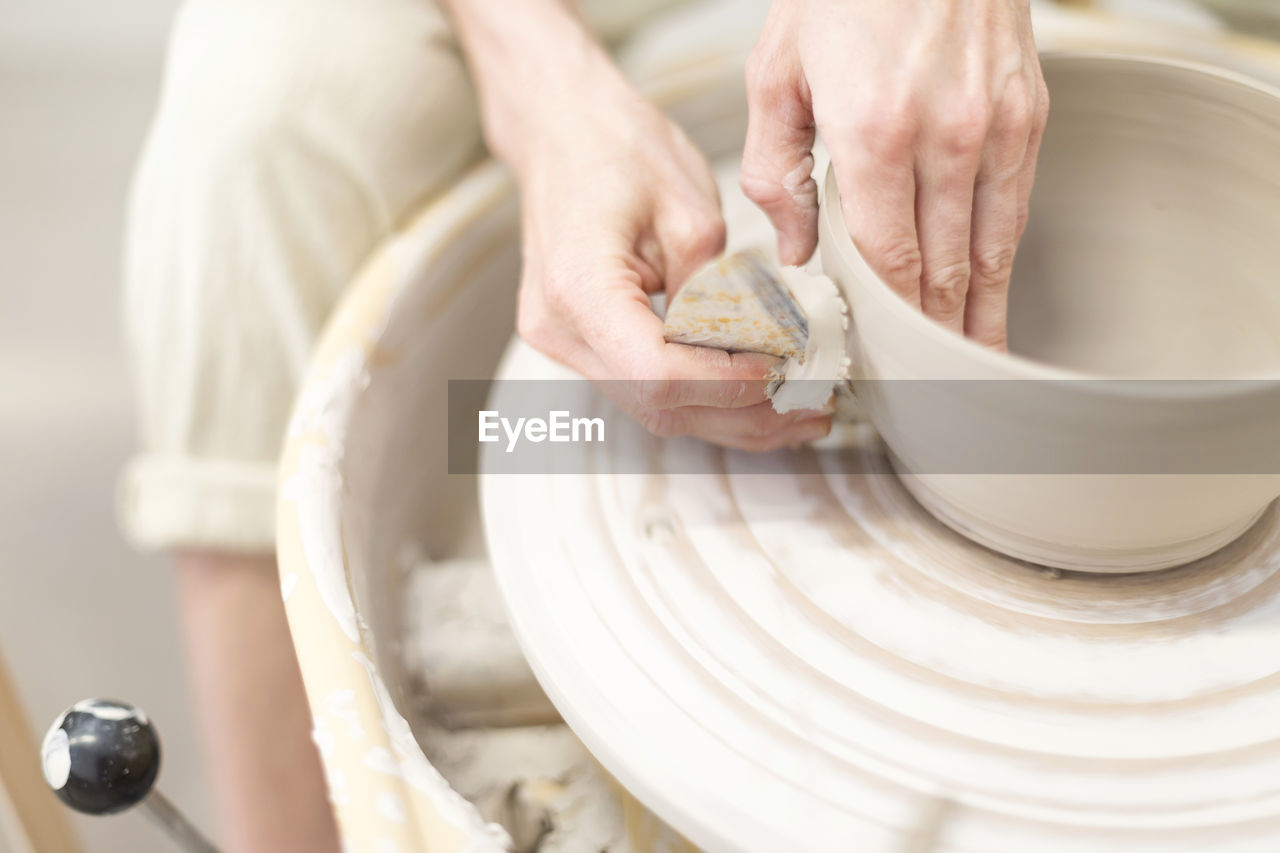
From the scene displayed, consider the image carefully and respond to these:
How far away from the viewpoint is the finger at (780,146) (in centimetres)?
57

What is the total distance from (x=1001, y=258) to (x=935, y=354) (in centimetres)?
12

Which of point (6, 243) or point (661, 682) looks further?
point (6, 243)

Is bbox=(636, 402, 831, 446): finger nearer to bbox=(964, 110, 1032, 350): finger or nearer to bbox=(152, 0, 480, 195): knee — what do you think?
bbox=(964, 110, 1032, 350): finger

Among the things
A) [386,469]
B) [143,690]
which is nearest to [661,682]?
[386,469]

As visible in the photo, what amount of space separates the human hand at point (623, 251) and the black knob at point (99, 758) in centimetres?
37

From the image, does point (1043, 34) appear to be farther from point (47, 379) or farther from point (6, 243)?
point (6, 243)

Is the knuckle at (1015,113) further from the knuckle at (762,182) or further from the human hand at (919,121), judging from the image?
the knuckle at (762,182)

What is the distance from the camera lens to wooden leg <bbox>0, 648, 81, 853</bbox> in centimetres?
83

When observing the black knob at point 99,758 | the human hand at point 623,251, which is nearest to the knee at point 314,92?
the human hand at point 623,251

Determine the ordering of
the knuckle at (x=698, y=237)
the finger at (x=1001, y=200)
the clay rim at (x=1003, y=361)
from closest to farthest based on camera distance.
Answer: the clay rim at (x=1003, y=361) < the finger at (x=1001, y=200) < the knuckle at (x=698, y=237)

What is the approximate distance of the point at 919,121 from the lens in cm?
51

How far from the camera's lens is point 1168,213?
0.77 meters

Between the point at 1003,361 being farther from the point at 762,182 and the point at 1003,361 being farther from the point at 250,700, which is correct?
the point at 250,700

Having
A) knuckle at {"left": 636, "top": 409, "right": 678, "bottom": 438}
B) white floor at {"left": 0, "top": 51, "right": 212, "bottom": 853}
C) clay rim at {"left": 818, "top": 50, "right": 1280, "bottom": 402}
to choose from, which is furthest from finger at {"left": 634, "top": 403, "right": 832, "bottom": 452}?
white floor at {"left": 0, "top": 51, "right": 212, "bottom": 853}
